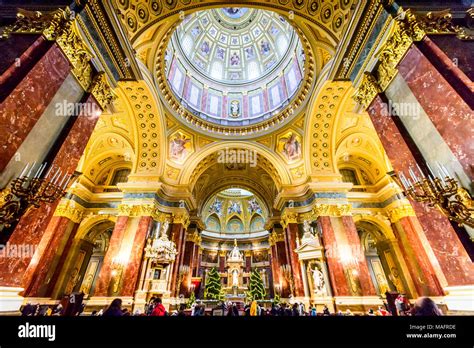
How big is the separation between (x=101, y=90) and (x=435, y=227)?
9.58m

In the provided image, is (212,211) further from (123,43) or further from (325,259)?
(123,43)

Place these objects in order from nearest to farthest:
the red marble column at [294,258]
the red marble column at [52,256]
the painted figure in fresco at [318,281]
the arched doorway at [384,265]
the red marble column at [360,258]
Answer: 1. the red marble column at [360,258]
2. the red marble column at [52,256]
3. the painted figure in fresco at [318,281]
4. the red marble column at [294,258]
5. the arched doorway at [384,265]

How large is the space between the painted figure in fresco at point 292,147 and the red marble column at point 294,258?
5028 millimetres

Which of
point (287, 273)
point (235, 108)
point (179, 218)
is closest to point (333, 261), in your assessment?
point (287, 273)

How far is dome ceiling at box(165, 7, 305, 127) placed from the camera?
16547mm

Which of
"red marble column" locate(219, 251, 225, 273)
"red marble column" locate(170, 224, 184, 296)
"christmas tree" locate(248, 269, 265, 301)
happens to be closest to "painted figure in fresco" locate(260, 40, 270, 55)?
"red marble column" locate(170, 224, 184, 296)

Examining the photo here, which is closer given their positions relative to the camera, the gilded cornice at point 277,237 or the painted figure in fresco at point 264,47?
the gilded cornice at point 277,237

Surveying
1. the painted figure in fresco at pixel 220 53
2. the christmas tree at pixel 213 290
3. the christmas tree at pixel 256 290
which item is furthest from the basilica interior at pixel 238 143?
the christmas tree at pixel 256 290

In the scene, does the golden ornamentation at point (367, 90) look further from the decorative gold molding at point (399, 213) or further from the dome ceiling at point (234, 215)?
the dome ceiling at point (234, 215)

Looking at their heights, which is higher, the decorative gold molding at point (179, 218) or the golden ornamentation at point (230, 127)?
the golden ornamentation at point (230, 127)

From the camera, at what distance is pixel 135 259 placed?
433 inches

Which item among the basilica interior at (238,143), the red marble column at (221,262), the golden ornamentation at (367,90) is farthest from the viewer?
the red marble column at (221,262)

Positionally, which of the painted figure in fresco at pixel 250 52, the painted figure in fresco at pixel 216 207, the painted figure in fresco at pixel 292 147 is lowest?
the painted figure in fresco at pixel 292 147

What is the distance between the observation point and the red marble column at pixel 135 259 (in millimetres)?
10370
